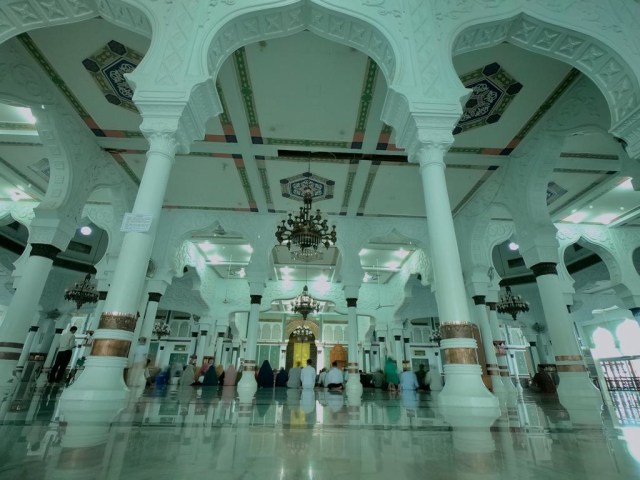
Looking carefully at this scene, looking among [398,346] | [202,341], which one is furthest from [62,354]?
[398,346]

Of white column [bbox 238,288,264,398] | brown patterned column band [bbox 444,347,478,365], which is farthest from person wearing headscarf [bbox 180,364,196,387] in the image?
brown patterned column band [bbox 444,347,478,365]

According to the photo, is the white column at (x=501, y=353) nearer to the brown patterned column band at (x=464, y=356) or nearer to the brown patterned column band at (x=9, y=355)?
the brown patterned column band at (x=464, y=356)

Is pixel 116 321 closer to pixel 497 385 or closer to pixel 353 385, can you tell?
pixel 353 385

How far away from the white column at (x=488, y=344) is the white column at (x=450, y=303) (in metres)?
5.02

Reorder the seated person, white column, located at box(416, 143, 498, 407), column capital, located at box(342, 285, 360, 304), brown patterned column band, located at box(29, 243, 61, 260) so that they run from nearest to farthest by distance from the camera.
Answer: white column, located at box(416, 143, 498, 407) → brown patterned column band, located at box(29, 243, 61, 260) → column capital, located at box(342, 285, 360, 304) → the seated person

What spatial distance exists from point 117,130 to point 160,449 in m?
6.26

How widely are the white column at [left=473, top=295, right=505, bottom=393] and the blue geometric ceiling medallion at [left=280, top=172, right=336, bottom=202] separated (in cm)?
422

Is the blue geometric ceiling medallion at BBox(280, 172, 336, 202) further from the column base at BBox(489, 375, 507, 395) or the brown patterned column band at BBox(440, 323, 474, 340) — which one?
the column base at BBox(489, 375, 507, 395)

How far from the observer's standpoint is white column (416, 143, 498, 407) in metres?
2.89

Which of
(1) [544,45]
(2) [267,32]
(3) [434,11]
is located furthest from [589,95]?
(2) [267,32]

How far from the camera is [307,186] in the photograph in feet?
24.8

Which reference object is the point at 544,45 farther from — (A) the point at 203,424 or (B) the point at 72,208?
(B) the point at 72,208

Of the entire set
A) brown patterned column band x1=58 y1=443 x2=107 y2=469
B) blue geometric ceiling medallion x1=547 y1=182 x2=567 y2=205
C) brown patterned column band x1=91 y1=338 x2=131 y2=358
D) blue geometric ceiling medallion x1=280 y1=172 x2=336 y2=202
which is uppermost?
blue geometric ceiling medallion x1=280 y1=172 x2=336 y2=202

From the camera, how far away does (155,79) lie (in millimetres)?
3502
